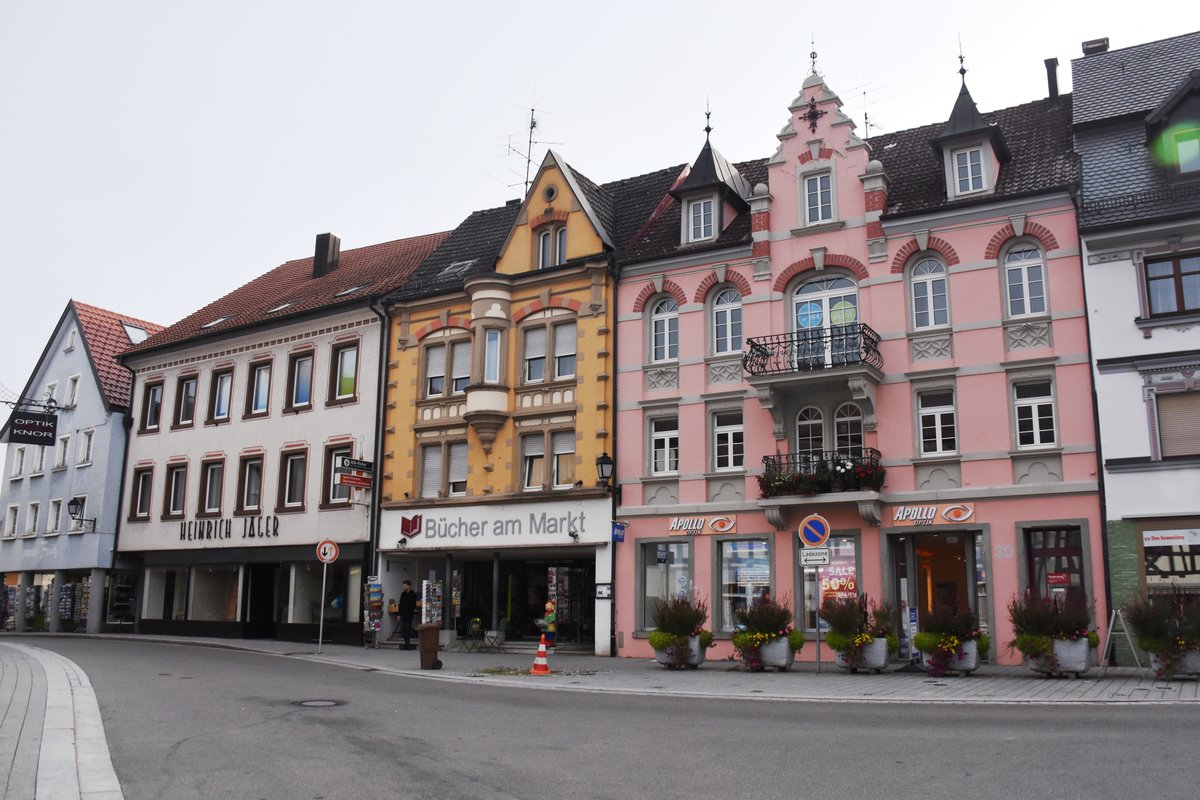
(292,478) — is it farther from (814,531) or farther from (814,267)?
(814,531)

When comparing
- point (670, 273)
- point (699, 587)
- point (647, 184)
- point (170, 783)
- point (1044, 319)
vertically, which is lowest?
point (170, 783)

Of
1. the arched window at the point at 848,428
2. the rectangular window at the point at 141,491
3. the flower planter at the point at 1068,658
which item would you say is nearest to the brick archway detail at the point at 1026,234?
the arched window at the point at 848,428

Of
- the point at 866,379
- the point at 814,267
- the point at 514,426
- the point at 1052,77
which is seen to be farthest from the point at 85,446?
the point at 1052,77

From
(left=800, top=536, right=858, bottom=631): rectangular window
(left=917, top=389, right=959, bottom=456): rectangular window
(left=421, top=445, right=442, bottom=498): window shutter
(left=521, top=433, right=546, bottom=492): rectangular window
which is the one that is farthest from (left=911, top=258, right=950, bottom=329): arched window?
(left=421, top=445, right=442, bottom=498): window shutter

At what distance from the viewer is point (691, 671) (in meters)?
21.5

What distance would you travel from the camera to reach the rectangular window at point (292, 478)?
33.7 meters

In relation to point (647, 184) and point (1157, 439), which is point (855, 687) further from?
point (647, 184)

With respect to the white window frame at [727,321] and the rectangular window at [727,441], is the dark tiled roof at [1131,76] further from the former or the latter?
the rectangular window at [727,441]

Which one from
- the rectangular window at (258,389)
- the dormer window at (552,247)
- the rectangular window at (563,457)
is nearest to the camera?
the rectangular window at (563,457)

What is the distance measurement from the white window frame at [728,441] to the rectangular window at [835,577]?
3.07 metres

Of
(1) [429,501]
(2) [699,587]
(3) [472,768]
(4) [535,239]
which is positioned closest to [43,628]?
(1) [429,501]

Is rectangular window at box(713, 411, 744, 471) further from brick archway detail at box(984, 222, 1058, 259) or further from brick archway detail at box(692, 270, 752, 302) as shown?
brick archway detail at box(984, 222, 1058, 259)

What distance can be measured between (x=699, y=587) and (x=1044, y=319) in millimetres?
9720

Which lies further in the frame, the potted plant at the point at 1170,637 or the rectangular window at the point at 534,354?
the rectangular window at the point at 534,354
